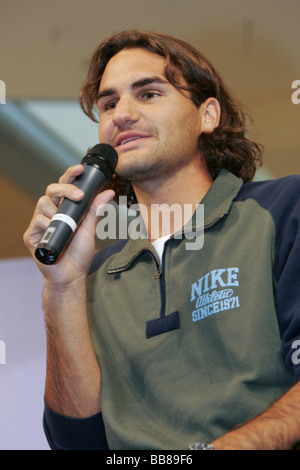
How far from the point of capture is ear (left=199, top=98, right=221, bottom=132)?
151 centimetres

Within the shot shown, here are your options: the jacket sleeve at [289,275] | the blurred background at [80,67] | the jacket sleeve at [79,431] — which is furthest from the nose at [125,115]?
the blurred background at [80,67]

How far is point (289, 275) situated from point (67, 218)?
0.43 metres

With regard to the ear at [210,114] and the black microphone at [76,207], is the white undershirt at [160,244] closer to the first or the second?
the black microphone at [76,207]

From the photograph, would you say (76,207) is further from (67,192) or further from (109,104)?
(109,104)

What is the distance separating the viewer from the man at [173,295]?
0.99 meters

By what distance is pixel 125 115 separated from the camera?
1.28 m

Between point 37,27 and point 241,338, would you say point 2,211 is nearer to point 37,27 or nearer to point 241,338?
point 37,27

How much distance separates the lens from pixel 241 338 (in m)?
1.01

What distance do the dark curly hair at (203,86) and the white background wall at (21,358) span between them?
2.21 feet

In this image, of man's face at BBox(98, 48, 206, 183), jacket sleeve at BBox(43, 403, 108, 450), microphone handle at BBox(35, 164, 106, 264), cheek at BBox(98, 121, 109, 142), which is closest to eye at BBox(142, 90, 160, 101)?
man's face at BBox(98, 48, 206, 183)

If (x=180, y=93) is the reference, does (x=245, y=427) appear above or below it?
below

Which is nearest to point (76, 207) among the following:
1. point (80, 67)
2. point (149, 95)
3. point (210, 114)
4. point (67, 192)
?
point (67, 192)

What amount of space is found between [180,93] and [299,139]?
0.95 meters
